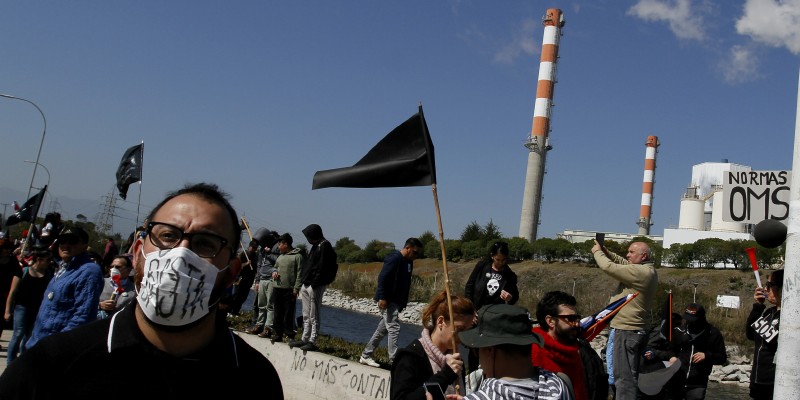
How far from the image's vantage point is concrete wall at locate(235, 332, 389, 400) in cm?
802

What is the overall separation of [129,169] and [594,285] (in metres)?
48.5

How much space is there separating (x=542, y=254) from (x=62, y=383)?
A: 218 feet

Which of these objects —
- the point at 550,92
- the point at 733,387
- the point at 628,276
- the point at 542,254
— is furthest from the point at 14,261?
the point at 542,254

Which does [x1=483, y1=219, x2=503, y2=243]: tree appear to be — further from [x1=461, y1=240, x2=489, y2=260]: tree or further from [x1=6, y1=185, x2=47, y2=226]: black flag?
[x1=6, y1=185, x2=47, y2=226]: black flag

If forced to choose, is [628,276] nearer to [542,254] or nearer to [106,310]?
[106,310]

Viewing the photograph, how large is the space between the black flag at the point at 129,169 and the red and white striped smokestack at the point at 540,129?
2013 inches

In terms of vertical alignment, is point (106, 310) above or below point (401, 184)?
below

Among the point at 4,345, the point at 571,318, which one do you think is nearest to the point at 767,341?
the point at 571,318

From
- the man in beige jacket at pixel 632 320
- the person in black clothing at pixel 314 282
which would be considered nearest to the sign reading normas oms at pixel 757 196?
the man in beige jacket at pixel 632 320

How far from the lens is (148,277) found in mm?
2021

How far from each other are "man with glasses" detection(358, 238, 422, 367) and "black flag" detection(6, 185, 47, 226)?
9.47 metres

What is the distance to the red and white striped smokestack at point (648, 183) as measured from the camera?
77000 millimetres

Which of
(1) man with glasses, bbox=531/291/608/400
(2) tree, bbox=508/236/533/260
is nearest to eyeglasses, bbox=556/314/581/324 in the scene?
(1) man with glasses, bbox=531/291/608/400

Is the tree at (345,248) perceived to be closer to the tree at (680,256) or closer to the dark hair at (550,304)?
the tree at (680,256)
